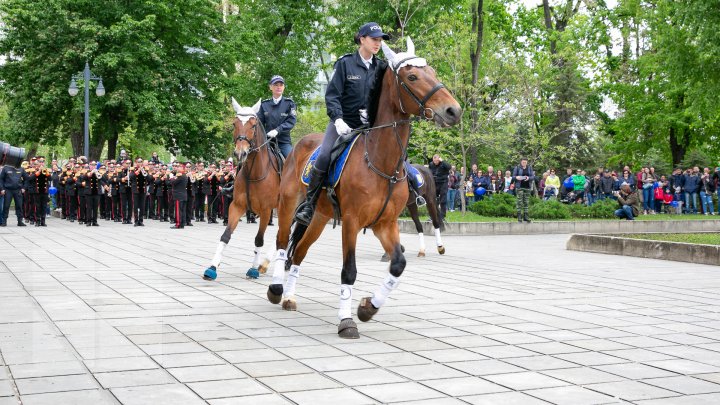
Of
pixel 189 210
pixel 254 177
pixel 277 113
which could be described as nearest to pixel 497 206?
pixel 189 210

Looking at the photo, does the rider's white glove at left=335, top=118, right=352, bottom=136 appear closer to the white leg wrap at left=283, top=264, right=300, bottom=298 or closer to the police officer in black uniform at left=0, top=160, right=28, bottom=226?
the white leg wrap at left=283, top=264, right=300, bottom=298

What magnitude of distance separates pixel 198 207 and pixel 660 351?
27979mm

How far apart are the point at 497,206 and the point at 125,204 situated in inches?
548

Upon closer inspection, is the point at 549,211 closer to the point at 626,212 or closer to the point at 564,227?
the point at 564,227

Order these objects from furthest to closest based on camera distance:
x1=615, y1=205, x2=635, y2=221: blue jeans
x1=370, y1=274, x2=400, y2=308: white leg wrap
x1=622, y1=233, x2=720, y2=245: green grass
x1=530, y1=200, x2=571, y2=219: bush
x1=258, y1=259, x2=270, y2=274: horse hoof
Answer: x1=530, y1=200, x2=571, y2=219: bush, x1=615, y1=205, x2=635, y2=221: blue jeans, x1=622, y1=233, x2=720, y2=245: green grass, x1=258, y1=259, x2=270, y2=274: horse hoof, x1=370, y1=274, x2=400, y2=308: white leg wrap

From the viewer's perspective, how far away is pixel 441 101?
7648mm

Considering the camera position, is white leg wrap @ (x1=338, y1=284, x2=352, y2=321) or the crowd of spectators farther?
the crowd of spectators

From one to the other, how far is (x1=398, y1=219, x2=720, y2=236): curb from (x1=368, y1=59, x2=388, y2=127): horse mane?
1606 centimetres

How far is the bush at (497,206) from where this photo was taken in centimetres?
2933

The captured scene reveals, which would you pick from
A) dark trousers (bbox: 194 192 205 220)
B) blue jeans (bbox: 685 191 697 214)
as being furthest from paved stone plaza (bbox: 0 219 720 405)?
blue jeans (bbox: 685 191 697 214)

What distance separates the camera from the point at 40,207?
2948cm

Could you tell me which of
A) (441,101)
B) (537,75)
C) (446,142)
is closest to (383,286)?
(441,101)

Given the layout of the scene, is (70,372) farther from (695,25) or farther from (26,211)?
(26,211)

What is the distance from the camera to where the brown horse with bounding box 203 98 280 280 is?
502 inches
